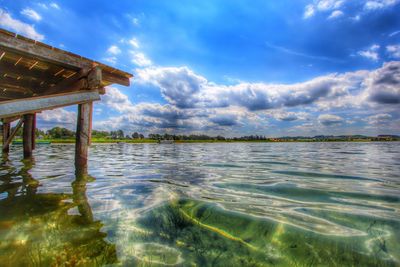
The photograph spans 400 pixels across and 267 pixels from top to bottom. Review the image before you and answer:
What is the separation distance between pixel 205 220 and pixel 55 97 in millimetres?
→ 4538

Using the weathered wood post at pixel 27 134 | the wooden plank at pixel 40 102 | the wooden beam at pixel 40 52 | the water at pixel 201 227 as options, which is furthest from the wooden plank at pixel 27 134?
the water at pixel 201 227

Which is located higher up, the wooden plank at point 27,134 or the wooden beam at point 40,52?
the wooden beam at point 40,52

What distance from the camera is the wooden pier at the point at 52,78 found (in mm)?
4312

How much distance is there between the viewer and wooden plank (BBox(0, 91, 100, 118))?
3.62 meters

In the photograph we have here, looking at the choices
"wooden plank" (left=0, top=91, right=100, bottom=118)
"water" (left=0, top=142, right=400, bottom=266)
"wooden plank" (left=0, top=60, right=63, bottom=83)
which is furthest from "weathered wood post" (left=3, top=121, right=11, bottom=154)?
"water" (left=0, top=142, right=400, bottom=266)

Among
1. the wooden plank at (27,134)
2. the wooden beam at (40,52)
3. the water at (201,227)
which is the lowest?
the water at (201,227)

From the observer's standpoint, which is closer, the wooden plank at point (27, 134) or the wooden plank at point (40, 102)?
the wooden plank at point (40, 102)

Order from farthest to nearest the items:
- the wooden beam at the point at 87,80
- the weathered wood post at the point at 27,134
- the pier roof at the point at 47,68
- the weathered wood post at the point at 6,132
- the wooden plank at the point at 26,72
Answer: the weathered wood post at the point at 6,132, the weathered wood post at the point at 27,134, the wooden plank at the point at 26,72, the wooden beam at the point at 87,80, the pier roof at the point at 47,68

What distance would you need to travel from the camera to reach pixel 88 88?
19.9 feet

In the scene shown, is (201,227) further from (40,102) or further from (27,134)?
(27,134)

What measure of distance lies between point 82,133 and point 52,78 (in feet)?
11.9

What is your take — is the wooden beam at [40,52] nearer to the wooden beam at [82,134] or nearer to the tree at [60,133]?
the wooden beam at [82,134]

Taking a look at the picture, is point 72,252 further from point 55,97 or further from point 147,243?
point 55,97

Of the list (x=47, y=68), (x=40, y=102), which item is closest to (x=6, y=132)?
(x=47, y=68)
